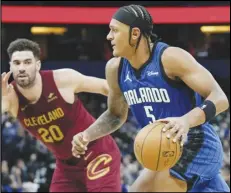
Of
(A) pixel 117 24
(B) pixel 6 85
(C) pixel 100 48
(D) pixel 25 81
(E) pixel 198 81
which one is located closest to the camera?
(E) pixel 198 81

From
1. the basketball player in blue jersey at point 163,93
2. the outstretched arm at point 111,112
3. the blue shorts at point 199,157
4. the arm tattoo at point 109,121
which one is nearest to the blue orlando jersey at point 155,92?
the basketball player in blue jersey at point 163,93

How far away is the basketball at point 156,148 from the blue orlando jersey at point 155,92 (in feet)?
1.54

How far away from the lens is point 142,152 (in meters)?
3.84

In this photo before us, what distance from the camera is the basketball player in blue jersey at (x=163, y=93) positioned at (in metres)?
4.02

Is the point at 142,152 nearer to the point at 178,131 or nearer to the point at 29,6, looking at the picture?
the point at 178,131

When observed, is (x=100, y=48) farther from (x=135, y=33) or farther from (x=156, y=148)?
(x=156, y=148)

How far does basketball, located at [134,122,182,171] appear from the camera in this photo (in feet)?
12.1

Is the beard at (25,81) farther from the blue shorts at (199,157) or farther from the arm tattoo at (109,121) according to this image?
the blue shorts at (199,157)

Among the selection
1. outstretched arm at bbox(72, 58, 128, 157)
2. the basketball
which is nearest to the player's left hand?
the basketball

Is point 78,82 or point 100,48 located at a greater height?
point 78,82

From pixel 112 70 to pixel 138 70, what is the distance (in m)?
0.24

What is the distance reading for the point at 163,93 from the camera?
419 cm

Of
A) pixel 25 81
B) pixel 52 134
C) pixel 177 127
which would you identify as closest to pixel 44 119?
pixel 52 134

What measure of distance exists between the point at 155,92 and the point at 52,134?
171cm
